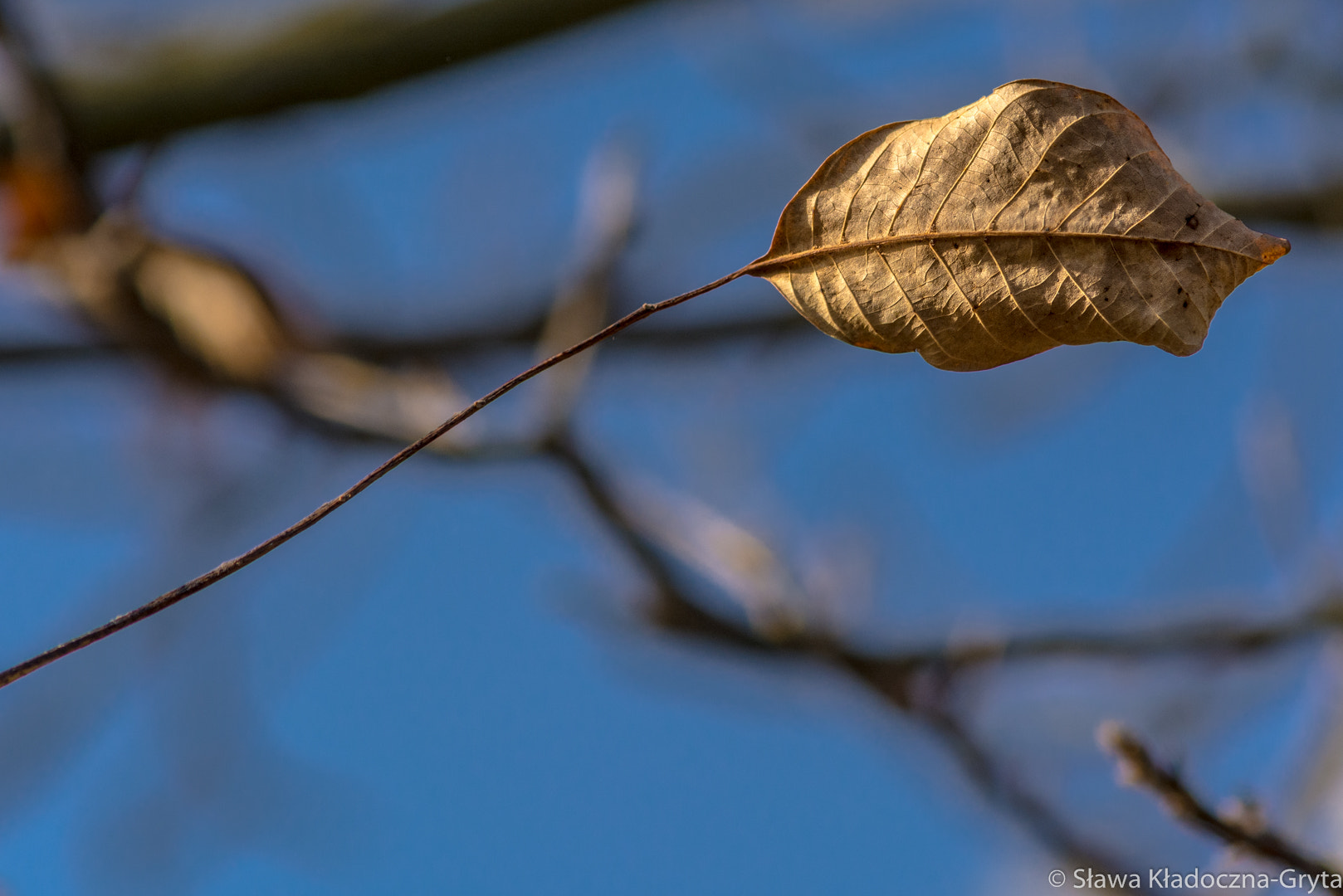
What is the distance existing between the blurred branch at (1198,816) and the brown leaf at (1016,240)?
0.86ft

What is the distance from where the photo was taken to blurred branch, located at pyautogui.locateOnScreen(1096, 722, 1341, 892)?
501 mm

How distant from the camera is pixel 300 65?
1510 millimetres

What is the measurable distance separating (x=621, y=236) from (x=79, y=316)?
4.09ft

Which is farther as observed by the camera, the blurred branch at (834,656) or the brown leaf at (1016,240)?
the blurred branch at (834,656)

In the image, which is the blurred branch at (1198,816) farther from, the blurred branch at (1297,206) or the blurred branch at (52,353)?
the blurred branch at (52,353)

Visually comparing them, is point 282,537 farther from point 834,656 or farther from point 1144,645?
point 1144,645

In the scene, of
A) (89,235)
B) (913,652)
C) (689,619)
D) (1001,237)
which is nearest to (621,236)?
(689,619)

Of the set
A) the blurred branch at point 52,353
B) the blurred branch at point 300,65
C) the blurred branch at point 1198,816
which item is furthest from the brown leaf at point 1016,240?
the blurred branch at point 52,353

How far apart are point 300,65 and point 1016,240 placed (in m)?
1.45

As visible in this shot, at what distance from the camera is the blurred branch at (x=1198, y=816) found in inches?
19.7

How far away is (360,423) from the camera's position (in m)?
1.32

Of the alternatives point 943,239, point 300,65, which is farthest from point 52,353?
point 943,239

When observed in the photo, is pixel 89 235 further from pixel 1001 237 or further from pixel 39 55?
pixel 1001 237

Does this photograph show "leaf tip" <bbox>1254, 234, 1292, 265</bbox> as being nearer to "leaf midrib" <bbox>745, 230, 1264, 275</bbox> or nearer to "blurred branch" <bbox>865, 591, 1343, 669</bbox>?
"leaf midrib" <bbox>745, 230, 1264, 275</bbox>
